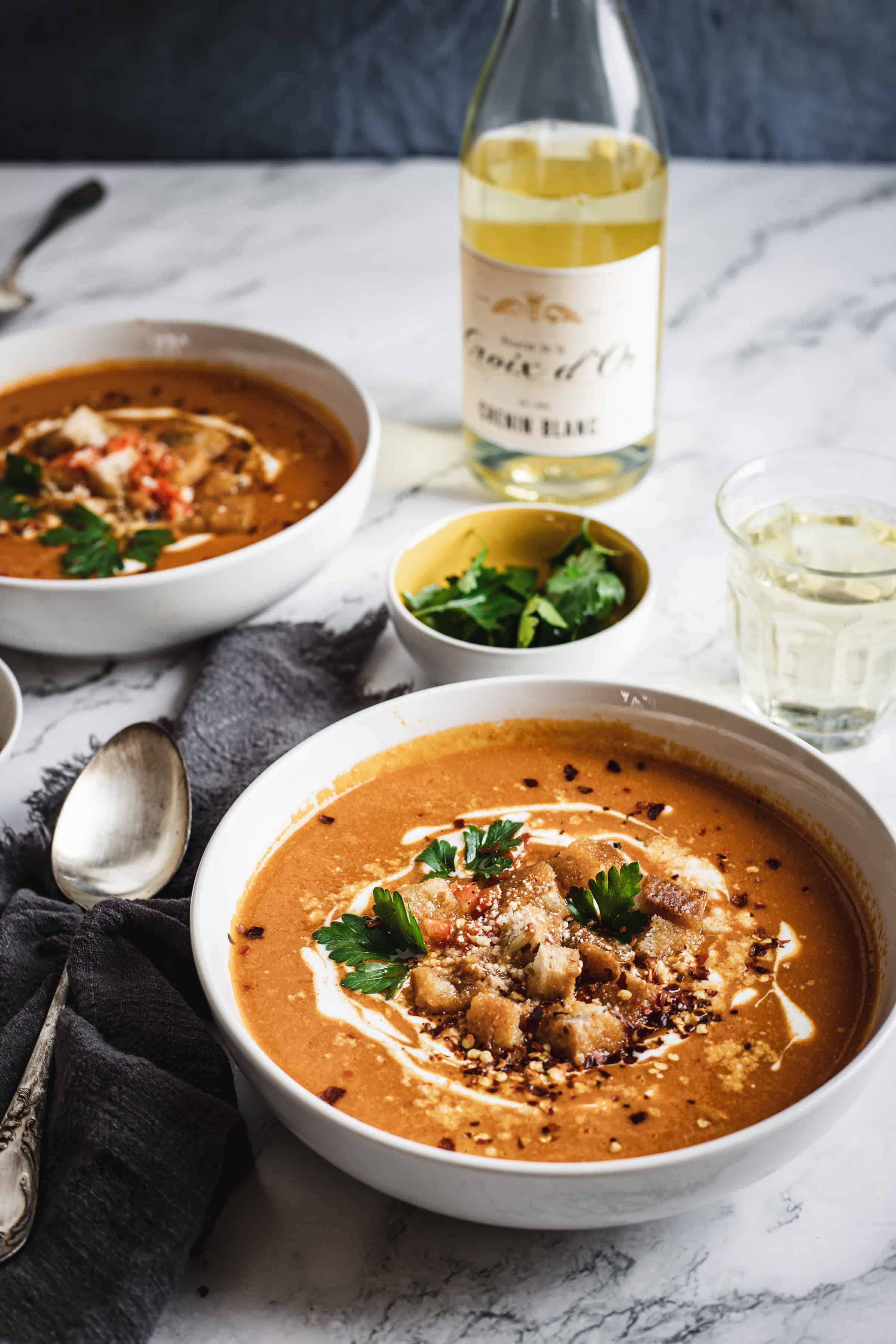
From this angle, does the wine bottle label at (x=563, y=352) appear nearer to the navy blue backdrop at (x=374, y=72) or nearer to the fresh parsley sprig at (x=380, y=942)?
the fresh parsley sprig at (x=380, y=942)

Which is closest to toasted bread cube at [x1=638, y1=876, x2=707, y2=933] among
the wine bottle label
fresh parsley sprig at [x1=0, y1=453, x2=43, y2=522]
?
the wine bottle label

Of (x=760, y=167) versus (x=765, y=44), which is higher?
(x=765, y=44)

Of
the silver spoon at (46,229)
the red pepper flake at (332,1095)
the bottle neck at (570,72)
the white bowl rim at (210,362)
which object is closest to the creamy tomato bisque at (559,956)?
the red pepper flake at (332,1095)

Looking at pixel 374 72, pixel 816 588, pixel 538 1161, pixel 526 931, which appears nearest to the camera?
pixel 538 1161

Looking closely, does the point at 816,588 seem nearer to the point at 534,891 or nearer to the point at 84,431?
the point at 534,891

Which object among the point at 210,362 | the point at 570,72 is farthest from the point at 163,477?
the point at 570,72

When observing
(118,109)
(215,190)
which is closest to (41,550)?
(215,190)

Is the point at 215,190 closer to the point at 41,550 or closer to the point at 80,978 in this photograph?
the point at 41,550
